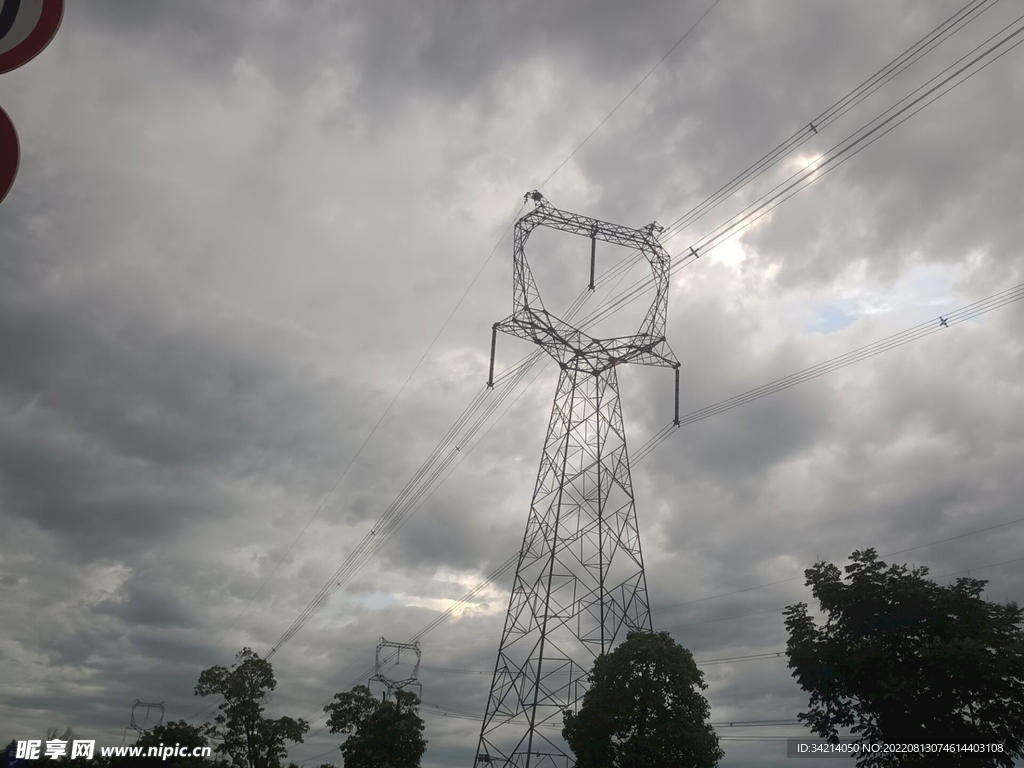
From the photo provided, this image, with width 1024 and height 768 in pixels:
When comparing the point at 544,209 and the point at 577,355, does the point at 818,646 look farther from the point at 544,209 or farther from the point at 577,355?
the point at 544,209

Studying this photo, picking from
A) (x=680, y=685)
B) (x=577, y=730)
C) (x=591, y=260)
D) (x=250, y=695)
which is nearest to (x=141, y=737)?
(x=250, y=695)

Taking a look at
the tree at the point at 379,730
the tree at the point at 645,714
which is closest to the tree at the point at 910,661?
the tree at the point at 645,714

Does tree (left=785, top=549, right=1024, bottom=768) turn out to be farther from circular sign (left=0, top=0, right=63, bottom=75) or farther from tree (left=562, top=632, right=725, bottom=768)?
circular sign (left=0, top=0, right=63, bottom=75)

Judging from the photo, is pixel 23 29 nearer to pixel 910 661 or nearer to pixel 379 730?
pixel 910 661

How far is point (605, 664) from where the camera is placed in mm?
40094

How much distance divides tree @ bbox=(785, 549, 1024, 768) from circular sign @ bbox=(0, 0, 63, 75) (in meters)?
34.1

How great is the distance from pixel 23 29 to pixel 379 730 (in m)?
55.7

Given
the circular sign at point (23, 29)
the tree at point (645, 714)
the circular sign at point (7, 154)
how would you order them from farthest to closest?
1. the tree at point (645, 714)
2. the circular sign at point (23, 29)
3. the circular sign at point (7, 154)

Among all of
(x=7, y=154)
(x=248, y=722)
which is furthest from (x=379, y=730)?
(x=7, y=154)

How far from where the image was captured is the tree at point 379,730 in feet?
176

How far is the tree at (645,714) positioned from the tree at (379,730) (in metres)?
19.0

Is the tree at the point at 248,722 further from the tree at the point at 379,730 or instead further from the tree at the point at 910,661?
the tree at the point at 910,661

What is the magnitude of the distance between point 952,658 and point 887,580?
4564 mm

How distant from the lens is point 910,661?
103ft
